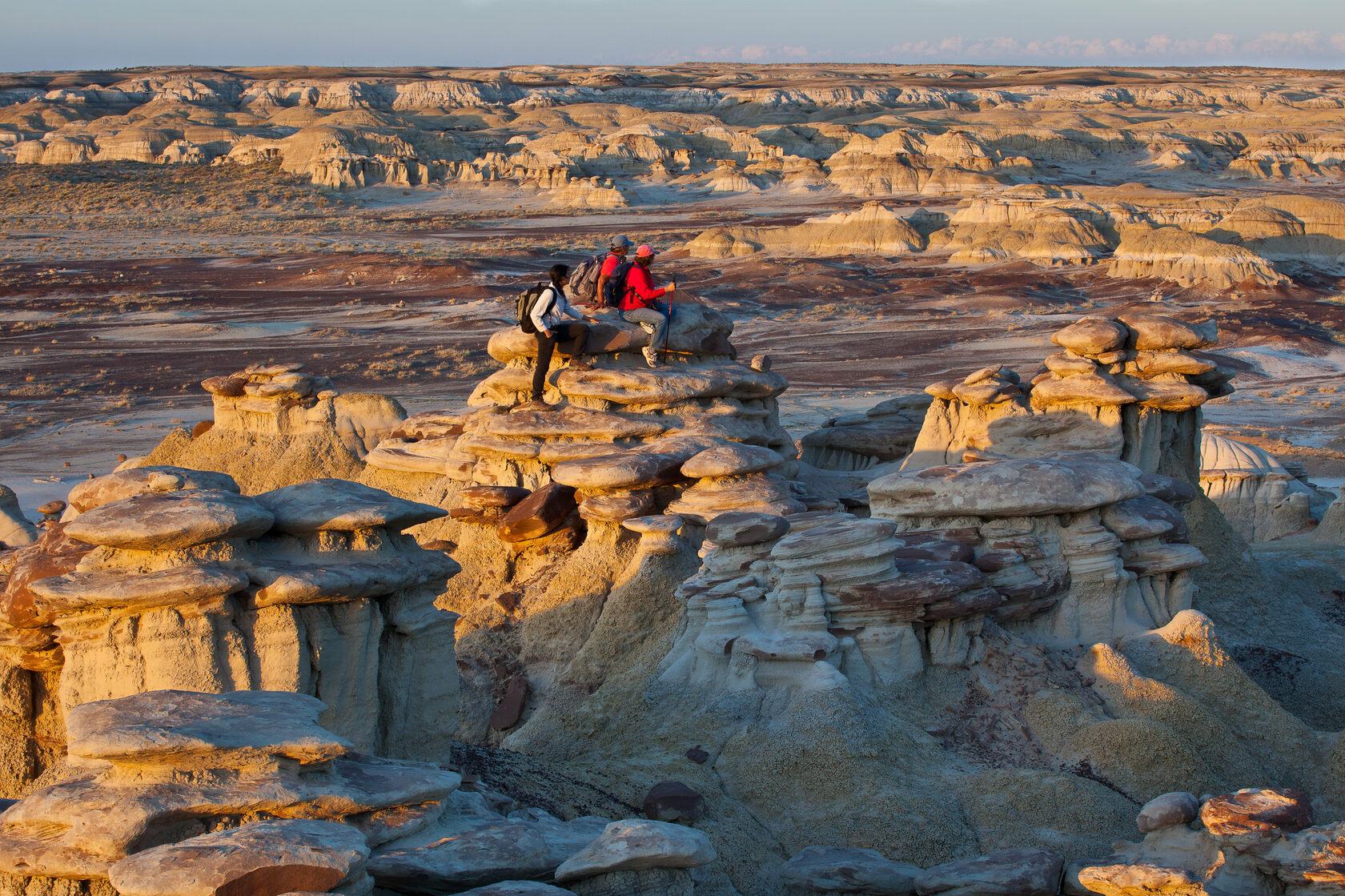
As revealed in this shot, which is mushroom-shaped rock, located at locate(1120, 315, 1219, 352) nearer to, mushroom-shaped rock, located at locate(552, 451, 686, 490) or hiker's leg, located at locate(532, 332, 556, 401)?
mushroom-shaped rock, located at locate(552, 451, 686, 490)

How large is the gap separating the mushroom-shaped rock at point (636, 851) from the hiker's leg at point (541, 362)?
505 centimetres

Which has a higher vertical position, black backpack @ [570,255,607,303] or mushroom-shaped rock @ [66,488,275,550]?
black backpack @ [570,255,607,303]

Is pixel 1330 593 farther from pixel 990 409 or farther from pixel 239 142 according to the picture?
pixel 239 142

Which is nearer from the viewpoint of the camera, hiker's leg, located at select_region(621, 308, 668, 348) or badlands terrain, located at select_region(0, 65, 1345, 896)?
badlands terrain, located at select_region(0, 65, 1345, 896)

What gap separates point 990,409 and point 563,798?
18.3 feet

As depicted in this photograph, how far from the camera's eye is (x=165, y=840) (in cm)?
368

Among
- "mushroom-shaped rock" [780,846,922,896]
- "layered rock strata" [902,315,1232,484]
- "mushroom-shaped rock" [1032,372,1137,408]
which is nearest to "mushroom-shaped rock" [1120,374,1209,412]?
"layered rock strata" [902,315,1232,484]

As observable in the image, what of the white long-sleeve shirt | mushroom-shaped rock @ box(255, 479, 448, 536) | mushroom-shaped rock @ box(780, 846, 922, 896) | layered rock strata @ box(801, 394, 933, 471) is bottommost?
mushroom-shaped rock @ box(780, 846, 922, 896)

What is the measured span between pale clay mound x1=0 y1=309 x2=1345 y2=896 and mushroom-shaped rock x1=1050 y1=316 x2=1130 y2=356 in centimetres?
3

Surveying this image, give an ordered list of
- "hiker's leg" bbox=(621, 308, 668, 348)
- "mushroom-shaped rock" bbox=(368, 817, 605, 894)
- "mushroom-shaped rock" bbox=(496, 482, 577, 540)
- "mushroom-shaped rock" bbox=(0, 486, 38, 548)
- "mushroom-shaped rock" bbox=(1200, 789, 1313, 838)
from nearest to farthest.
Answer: "mushroom-shaped rock" bbox=(368, 817, 605, 894) < "mushroom-shaped rock" bbox=(1200, 789, 1313, 838) < "mushroom-shaped rock" bbox=(496, 482, 577, 540) < "hiker's leg" bbox=(621, 308, 668, 348) < "mushroom-shaped rock" bbox=(0, 486, 38, 548)

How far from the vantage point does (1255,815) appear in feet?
15.5

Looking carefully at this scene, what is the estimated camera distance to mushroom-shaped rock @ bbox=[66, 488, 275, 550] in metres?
4.77

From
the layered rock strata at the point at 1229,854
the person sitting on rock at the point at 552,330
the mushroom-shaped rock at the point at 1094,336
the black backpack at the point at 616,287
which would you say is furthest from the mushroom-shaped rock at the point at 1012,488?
the black backpack at the point at 616,287

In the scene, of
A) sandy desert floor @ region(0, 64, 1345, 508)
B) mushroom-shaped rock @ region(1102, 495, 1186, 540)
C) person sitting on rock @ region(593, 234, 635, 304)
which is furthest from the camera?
sandy desert floor @ region(0, 64, 1345, 508)
